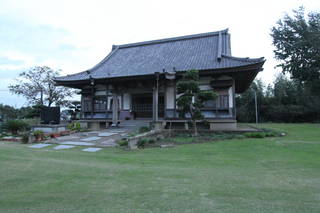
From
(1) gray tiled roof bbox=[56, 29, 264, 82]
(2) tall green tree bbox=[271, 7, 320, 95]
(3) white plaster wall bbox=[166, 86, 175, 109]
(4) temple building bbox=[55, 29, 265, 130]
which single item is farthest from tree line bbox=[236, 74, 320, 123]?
(3) white plaster wall bbox=[166, 86, 175, 109]

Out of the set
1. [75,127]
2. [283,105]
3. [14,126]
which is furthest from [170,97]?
[283,105]

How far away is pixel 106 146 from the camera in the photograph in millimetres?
7461

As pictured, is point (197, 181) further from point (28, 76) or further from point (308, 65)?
point (28, 76)

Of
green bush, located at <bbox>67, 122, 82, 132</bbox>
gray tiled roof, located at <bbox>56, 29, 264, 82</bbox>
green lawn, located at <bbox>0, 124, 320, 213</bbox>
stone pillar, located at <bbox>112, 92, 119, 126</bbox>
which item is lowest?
green lawn, located at <bbox>0, 124, 320, 213</bbox>

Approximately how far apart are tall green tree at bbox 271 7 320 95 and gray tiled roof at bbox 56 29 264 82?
534cm

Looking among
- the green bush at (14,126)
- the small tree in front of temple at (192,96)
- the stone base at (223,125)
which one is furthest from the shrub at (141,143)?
the green bush at (14,126)

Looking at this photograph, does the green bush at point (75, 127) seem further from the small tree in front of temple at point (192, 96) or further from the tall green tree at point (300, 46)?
the tall green tree at point (300, 46)

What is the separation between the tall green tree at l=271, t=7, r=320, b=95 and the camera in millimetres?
15242

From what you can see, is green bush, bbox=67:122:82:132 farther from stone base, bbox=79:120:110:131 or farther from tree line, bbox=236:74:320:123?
tree line, bbox=236:74:320:123

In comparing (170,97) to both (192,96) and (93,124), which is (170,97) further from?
(93,124)

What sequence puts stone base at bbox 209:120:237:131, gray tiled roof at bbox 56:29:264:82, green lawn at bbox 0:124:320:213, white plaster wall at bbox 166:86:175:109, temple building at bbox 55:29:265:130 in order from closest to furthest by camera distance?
green lawn at bbox 0:124:320:213 → stone base at bbox 209:120:237:131 → temple building at bbox 55:29:265:130 → gray tiled roof at bbox 56:29:264:82 → white plaster wall at bbox 166:86:175:109

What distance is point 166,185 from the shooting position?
310 cm

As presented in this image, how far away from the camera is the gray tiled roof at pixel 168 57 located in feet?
39.6

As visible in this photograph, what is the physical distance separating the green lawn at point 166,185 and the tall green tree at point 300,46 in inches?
556
